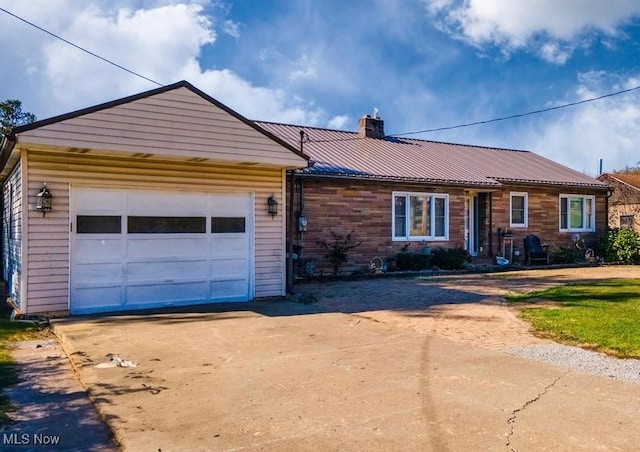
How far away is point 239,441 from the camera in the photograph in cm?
380

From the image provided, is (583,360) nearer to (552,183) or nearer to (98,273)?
(98,273)

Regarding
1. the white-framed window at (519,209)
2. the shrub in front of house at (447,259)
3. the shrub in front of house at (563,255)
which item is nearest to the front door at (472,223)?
the white-framed window at (519,209)

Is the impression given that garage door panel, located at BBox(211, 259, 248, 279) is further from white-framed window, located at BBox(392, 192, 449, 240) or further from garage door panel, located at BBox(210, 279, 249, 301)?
white-framed window, located at BBox(392, 192, 449, 240)

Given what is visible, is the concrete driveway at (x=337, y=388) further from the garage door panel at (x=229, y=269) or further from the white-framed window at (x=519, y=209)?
the white-framed window at (x=519, y=209)

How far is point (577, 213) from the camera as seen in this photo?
21.0 meters

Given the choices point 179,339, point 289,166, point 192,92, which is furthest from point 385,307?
point 192,92

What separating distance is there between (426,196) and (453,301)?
6.58m

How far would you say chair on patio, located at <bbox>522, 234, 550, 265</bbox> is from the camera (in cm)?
1869

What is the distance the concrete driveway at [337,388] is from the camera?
12.7 feet

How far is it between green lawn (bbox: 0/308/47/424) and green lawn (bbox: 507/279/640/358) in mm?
6852

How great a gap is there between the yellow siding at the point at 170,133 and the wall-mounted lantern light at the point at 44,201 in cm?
93

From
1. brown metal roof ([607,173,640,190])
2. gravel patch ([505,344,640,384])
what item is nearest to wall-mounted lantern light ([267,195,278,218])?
gravel patch ([505,344,640,384])

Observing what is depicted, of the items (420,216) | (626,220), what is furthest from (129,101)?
(626,220)

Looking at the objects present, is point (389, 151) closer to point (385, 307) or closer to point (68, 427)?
A: point (385, 307)
